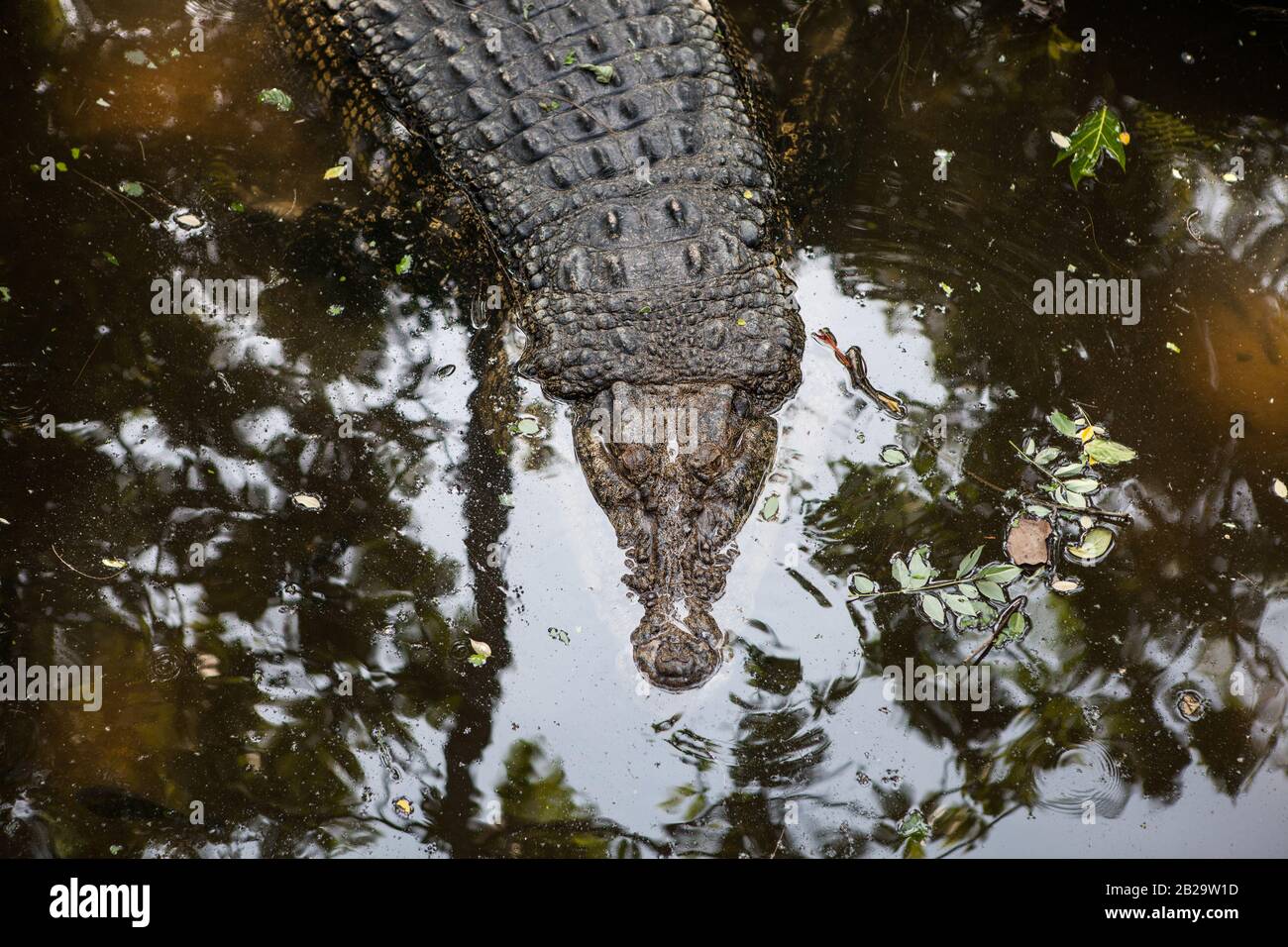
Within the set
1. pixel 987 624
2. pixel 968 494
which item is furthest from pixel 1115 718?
pixel 968 494

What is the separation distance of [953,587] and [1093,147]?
103 inches

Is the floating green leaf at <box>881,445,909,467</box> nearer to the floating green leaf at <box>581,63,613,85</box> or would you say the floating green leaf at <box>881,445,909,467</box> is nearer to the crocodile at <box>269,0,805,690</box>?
the crocodile at <box>269,0,805,690</box>

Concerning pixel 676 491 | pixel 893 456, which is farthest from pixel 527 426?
pixel 893 456

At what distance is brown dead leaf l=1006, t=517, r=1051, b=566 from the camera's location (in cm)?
488

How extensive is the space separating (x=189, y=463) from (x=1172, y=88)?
553 cm

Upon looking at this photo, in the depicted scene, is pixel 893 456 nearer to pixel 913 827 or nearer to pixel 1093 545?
pixel 1093 545

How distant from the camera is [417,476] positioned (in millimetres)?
5055

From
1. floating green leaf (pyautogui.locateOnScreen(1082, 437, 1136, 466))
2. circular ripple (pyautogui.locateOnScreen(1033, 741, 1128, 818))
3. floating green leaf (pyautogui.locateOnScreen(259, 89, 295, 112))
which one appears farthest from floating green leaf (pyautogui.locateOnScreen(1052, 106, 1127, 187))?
floating green leaf (pyautogui.locateOnScreen(259, 89, 295, 112))

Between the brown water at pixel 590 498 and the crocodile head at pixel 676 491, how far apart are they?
0.13m

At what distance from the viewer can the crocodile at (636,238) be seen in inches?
191

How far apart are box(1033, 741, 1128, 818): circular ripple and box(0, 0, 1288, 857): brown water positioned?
14 mm

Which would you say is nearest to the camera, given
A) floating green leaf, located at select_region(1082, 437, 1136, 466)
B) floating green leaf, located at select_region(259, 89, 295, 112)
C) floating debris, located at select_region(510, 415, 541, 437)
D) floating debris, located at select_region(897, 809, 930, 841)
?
floating debris, located at select_region(897, 809, 930, 841)

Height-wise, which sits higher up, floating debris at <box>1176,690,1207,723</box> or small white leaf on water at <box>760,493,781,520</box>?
small white leaf on water at <box>760,493,781,520</box>
